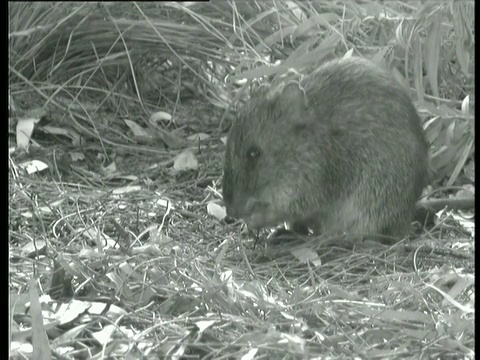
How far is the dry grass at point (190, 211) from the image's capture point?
13.5 ft

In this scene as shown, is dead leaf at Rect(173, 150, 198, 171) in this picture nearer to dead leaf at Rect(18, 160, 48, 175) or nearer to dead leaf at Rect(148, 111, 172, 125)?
dead leaf at Rect(148, 111, 172, 125)

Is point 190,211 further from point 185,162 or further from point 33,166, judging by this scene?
point 33,166

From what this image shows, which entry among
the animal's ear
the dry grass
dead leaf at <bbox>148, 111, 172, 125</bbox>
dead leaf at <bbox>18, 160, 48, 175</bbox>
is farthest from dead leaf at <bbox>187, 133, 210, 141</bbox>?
the animal's ear

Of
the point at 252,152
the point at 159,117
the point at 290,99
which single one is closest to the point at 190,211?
A: the point at 252,152

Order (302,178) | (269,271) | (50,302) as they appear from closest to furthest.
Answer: (50,302), (269,271), (302,178)

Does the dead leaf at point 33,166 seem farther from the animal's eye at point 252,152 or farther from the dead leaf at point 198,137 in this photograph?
Answer: the animal's eye at point 252,152

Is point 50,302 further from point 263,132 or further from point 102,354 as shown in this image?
point 263,132

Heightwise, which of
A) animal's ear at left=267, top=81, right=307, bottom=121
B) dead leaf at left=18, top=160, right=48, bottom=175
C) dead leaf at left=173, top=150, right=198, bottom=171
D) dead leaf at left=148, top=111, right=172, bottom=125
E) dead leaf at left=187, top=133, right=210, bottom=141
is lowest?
dead leaf at left=173, top=150, right=198, bottom=171

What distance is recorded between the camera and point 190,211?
602 cm

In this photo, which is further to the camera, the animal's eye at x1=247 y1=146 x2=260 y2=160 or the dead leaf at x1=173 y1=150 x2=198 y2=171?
the dead leaf at x1=173 y1=150 x2=198 y2=171

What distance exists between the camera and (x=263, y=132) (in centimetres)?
546

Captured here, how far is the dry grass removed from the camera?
13.5ft
